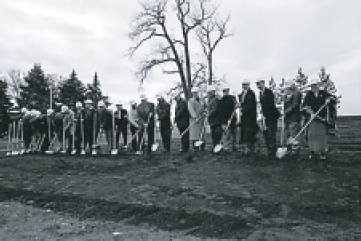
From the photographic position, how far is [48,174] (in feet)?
38.1

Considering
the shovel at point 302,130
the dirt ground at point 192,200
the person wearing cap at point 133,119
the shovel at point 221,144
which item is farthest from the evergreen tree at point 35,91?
the shovel at point 302,130

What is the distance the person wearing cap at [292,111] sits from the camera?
10289 mm

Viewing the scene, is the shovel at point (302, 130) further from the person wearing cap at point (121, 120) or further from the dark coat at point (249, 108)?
the person wearing cap at point (121, 120)

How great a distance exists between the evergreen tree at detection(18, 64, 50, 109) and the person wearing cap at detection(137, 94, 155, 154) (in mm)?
33186

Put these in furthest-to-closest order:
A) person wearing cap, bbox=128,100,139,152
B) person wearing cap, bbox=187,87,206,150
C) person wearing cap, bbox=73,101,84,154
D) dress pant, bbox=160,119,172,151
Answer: person wearing cap, bbox=73,101,84,154 → person wearing cap, bbox=128,100,139,152 → dress pant, bbox=160,119,172,151 → person wearing cap, bbox=187,87,206,150

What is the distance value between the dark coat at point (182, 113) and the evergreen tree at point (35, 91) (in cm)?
3475

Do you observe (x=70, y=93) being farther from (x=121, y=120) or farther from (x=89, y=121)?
(x=121, y=120)

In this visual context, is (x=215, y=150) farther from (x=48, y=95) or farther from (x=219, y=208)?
(x=48, y=95)

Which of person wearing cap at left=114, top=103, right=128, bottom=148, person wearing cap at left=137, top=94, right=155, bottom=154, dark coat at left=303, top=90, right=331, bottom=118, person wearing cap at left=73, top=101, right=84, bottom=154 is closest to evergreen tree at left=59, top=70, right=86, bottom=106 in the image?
person wearing cap at left=73, top=101, right=84, bottom=154

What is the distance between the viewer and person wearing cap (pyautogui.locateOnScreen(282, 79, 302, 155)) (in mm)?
10289

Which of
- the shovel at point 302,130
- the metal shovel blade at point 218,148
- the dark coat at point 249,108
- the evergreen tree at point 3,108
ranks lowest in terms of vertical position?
the metal shovel blade at point 218,148

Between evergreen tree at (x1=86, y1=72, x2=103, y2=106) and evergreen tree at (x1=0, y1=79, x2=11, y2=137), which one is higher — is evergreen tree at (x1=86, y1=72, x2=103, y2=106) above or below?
above

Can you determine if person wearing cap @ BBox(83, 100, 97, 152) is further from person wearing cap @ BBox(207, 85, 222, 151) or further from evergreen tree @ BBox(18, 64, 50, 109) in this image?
evergreen tree @ BBox(18, 64, 50, 109)

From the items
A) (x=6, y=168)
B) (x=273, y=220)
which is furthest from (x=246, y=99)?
(x=6, y=168)
